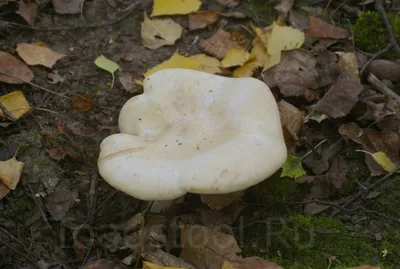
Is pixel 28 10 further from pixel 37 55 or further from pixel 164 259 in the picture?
pixel 164 259

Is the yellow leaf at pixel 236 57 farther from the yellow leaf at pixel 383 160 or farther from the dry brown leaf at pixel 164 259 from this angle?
the dry brown leaf at pixel 164 259

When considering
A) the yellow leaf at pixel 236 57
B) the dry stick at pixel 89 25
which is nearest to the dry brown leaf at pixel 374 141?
the yellow leaf at pixel 236 57

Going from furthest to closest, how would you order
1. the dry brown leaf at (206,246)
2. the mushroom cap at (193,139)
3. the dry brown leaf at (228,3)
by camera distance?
1. the dry brown leaf at (228,3)
2. the dry brown leaf at (206,246)
3. the mushroom cap at (193,139)

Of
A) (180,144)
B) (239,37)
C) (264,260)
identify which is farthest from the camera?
(239,37)

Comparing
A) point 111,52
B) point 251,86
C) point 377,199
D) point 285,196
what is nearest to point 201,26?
point 111,52

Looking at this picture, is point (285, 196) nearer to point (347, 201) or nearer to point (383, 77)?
point (347, 201)

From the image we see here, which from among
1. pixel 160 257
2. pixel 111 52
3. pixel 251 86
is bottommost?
pixel 160 257

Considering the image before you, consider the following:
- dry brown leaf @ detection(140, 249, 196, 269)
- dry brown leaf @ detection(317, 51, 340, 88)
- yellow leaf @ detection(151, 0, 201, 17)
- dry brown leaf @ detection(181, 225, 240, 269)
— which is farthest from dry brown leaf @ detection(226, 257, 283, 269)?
yellow leaf @ detection(151, 0, 201, 17)

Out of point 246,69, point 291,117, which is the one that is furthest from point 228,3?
point 291,117
